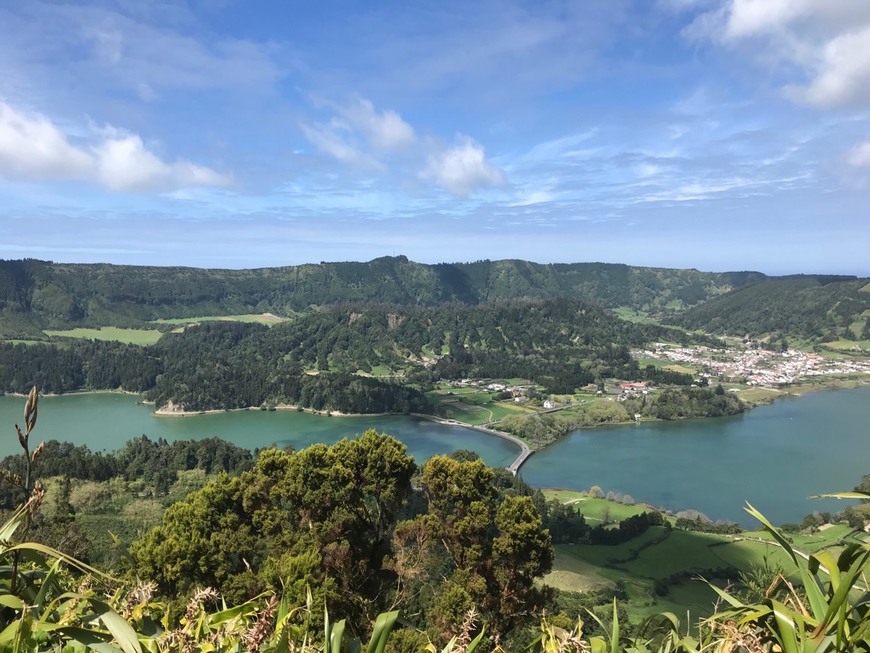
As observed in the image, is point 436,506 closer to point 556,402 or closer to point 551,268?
point 556,402

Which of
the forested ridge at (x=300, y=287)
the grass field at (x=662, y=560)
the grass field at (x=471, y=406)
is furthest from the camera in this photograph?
the forested ridge at (x=300, y=287)

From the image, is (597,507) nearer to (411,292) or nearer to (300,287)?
(300,287)

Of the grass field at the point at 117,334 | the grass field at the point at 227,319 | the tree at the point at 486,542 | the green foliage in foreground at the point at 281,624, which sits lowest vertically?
the grass field at the point at 117,334

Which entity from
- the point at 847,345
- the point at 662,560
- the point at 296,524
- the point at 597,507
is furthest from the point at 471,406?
the point at 847,345

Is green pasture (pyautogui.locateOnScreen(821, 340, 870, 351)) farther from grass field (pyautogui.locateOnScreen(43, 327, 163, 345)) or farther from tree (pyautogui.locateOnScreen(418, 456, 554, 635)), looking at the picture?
grass field (pyautogui.locateOnScreen(43, 327, 163, 345))

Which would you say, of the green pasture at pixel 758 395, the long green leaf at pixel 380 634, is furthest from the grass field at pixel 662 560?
the green pasture at pixel 758 395

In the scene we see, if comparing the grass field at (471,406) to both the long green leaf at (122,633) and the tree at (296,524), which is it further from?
the long green leaf at (122,633)
